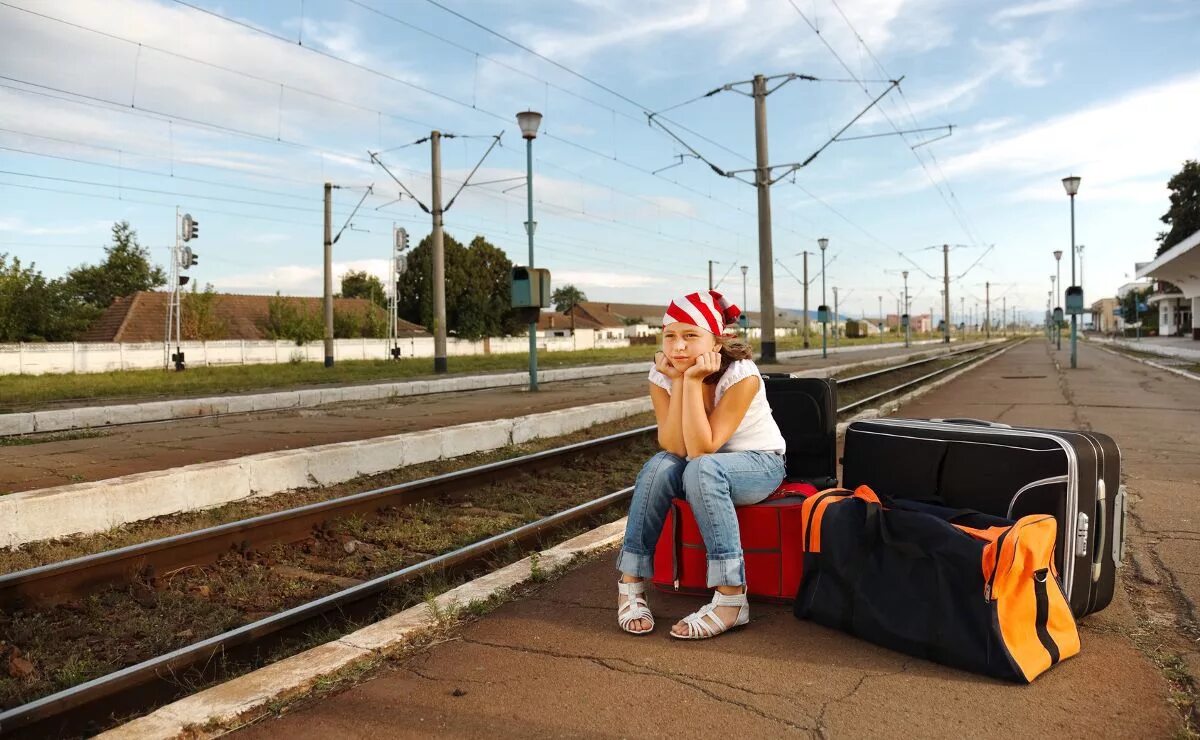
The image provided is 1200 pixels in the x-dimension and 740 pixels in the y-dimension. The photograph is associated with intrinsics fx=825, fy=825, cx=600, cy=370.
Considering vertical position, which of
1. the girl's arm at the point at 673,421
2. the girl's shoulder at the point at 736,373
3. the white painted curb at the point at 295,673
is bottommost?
the white painted curb at the point at 295,673

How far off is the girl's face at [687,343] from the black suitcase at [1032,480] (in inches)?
41.4

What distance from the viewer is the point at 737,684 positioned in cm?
301

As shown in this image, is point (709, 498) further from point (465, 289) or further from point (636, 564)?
point (465, 289)

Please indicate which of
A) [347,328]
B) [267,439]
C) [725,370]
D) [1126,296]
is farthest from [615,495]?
[1126,296]

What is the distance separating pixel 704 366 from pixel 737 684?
1.35 meters

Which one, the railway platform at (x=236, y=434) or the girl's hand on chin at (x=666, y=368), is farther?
the railway platform at (x=236, y=434)

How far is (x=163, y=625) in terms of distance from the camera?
4.27 metres

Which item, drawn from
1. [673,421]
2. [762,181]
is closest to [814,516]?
[673,421]

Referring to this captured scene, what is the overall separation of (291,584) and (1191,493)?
666 centimetres

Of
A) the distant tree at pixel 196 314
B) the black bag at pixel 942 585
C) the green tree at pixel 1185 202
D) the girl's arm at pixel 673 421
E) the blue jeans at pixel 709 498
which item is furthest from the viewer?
the green tree at pixel 1185 202

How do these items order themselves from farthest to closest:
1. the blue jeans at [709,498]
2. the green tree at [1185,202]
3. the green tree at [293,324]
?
1. the green tree at [1185,202]
2. the green tree at [293,324]
3. the blue jeans at [709,498]

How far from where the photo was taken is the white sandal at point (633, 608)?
359 centimetres

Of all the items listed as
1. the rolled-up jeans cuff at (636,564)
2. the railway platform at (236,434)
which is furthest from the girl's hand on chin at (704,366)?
the railway platform at (236,434)

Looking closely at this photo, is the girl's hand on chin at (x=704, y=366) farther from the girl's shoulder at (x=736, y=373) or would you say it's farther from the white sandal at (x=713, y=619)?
the white sandal at (x=713, y=619)
